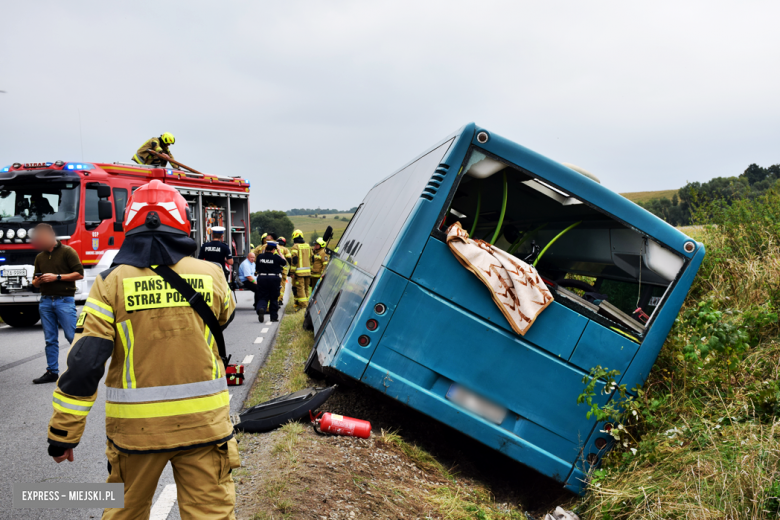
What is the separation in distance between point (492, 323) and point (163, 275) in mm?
2413

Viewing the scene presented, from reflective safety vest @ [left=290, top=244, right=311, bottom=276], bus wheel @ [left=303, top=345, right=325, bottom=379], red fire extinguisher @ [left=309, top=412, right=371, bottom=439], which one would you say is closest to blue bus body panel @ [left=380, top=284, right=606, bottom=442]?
red fire extinguisher @ [left=309, top=412, right=371, bottom=439]

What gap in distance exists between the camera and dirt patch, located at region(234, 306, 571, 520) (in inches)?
136

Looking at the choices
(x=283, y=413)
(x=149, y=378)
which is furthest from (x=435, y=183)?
(x=149, y=378)

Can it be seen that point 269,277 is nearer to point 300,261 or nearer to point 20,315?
point 300,261

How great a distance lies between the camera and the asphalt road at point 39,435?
375 centimetres

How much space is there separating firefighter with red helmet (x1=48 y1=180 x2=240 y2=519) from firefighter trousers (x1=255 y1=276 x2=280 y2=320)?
9.95m

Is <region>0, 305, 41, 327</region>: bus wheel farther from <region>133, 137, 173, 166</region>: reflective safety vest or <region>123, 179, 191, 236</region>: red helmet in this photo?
<region>123, 179, 191, 236</region>: red helmet

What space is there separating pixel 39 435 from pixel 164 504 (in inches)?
82.9

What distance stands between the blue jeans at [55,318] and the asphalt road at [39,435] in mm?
372

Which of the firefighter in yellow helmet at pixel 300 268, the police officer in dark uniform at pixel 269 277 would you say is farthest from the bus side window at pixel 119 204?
the firefighter in yellow helmet at pixel 300 268

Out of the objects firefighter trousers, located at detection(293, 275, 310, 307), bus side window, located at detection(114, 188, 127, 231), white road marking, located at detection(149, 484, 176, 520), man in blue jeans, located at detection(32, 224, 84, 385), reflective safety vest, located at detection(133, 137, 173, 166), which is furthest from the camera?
reflective safety vest, located at detection(133, 137, 173, 166)

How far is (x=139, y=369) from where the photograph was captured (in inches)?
97.3

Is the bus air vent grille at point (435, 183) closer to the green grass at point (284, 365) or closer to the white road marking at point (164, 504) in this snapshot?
the white road marking at point (164, 504)

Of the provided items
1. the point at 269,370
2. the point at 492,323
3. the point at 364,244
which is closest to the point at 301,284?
the point at 269,370
